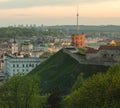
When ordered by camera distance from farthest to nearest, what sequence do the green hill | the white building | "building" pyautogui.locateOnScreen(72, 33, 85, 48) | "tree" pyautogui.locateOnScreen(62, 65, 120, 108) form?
the white building, "building" pyautogui.locateOnScreen(72, 33, 85, 48), the green hill, "tree" pyautogui.locateOnScreen(62, 65, 120, 108)

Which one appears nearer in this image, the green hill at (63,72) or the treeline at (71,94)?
the treeline at (71,94)

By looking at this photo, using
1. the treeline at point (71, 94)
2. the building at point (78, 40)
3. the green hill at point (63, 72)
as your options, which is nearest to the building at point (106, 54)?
the green hill at point (63, 72)

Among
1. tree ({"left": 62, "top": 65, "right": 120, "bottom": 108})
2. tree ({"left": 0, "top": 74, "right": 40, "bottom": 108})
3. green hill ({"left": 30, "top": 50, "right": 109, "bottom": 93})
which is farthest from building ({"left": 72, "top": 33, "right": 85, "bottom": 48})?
tree ({"left": 62, "top": 65, "right": 120, "bottom": 108})

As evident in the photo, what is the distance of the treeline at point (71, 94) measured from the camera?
3438 cm

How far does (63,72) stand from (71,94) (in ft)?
86.1

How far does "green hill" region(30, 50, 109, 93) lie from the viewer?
2523 inches

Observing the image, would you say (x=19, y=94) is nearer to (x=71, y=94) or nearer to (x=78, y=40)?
(x=71, y=94)

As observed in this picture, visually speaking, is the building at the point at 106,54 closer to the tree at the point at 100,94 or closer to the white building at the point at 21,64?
the white building at the point at 21,64

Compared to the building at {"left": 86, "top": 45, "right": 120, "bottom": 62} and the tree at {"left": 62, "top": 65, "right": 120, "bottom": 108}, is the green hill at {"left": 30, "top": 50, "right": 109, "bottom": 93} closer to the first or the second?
the building at {"left": 86, "top": 45, "right": 120, "bottom": 62}

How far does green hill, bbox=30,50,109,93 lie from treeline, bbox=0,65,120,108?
1743cm

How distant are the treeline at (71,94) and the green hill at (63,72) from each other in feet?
57.2

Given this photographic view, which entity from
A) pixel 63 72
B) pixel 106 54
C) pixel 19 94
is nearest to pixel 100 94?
pixel 19 94

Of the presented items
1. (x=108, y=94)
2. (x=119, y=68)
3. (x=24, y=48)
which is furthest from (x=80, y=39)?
(x=24, y=48)

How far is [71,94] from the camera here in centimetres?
4272
